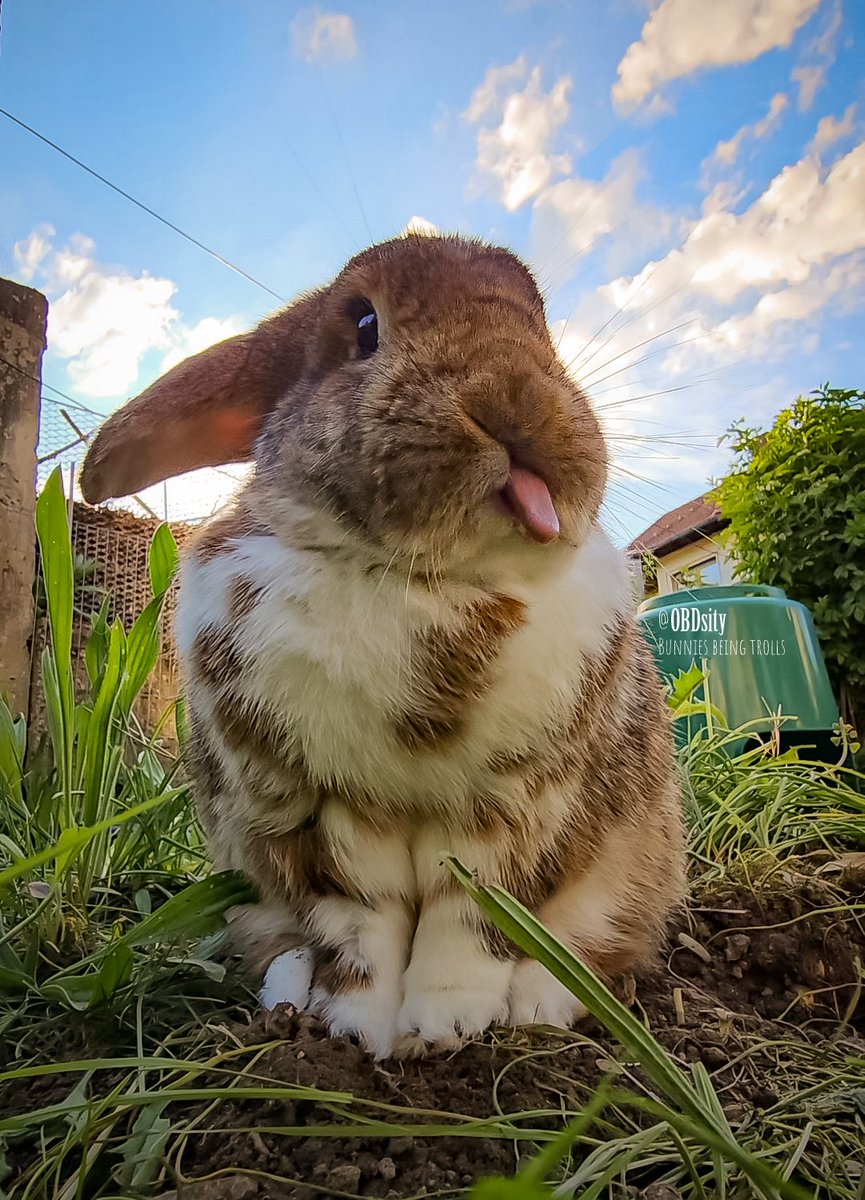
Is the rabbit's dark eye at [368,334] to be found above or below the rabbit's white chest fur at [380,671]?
above

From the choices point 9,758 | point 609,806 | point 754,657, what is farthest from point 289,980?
point 754,657

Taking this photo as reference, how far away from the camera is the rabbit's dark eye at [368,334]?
41.0 inches

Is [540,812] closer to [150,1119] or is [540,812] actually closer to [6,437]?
[150,1119]

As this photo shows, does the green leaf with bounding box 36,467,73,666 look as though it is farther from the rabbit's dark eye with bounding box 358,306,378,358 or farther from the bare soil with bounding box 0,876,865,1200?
the bare soil with bounding box 0,876,865,1200

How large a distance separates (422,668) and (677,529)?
7.10ft

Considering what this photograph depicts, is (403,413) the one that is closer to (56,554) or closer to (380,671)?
(380,671)

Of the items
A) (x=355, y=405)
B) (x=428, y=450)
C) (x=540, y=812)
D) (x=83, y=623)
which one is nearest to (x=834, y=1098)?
(x=540, y=812)

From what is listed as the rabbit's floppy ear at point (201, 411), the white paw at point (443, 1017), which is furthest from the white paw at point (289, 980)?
the rabbit's floppy ear at point (201, 411)

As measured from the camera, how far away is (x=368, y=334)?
105 centimetres

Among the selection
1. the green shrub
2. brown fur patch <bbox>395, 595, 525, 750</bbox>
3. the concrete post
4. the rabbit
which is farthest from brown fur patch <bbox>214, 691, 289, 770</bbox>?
the green shrub

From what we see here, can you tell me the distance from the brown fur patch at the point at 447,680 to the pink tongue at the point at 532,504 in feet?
0.39

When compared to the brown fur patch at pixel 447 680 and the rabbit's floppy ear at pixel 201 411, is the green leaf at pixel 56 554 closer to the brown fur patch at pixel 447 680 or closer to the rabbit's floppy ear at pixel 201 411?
the rabbit's floppy ear at pixel 201 411

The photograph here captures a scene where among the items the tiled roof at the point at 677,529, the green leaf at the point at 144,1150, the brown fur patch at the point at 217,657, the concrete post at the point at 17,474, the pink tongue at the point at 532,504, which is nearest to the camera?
the green leaf at the point at 144,1150

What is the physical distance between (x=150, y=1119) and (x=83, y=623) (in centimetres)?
252
